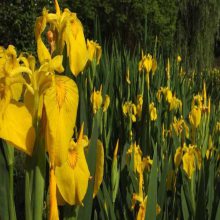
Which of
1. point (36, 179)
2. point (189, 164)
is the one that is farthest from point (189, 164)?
point (36, 179)

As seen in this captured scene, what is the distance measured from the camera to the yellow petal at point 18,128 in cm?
59

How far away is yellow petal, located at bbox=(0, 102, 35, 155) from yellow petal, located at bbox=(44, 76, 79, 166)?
0.03m

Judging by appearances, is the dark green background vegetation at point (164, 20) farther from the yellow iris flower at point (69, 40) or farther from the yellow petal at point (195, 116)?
the yellow iris flower at point (69, 40)

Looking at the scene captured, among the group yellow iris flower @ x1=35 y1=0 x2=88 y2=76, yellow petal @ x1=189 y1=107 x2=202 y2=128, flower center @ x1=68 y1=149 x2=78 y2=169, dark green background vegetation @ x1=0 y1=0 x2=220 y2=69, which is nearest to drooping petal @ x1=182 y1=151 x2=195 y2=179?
yellow petal @ x1=189 y1=107 x2=202 y2=128

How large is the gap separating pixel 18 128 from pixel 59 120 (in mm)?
56

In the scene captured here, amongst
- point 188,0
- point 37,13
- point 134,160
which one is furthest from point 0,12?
point 134,160

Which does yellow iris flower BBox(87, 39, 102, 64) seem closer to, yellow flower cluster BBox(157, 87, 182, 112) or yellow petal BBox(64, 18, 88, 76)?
yellow flower cluster BBox(157, 87, 182, 112)

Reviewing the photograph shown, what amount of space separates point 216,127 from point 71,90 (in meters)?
1.54

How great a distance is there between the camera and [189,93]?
3045 mm

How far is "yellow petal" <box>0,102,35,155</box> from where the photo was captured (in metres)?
0.59

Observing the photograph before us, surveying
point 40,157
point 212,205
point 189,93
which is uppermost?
point 40,157

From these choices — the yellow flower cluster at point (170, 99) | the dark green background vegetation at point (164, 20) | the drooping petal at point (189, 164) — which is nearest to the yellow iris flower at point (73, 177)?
the drooping petal at point (189, 164)

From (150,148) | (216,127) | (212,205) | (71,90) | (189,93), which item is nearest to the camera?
(71,90)

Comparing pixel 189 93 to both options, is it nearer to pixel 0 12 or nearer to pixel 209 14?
pixel 0 12
